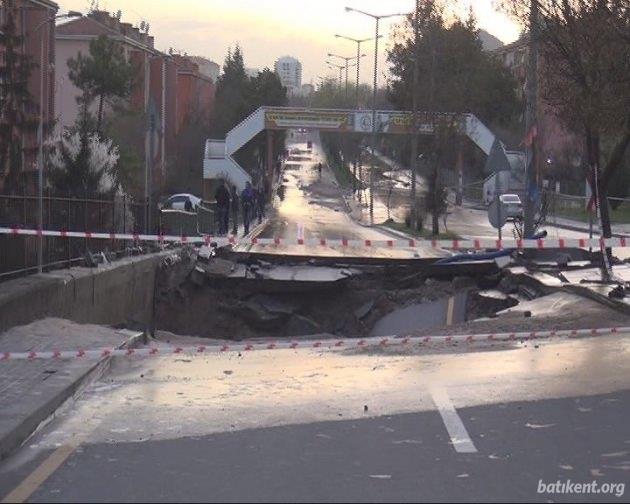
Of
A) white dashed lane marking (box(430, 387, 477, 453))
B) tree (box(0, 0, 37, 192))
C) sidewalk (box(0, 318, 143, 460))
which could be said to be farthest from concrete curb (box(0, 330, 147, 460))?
tree (box(0, 0, 37, 192))

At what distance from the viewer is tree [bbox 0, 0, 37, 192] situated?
30.0 meters

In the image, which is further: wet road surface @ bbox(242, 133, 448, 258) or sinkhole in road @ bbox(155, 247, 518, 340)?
wet road surface @ bbox(242, 133, 448, 258)

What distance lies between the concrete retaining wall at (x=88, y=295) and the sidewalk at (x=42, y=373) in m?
0.29

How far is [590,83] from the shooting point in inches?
699

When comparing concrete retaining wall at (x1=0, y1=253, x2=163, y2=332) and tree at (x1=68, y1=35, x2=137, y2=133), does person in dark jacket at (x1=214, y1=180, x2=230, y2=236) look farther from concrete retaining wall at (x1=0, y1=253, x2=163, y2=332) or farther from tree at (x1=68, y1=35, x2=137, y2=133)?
tree at (x1=68, y1=35, x2=137, y2=133)

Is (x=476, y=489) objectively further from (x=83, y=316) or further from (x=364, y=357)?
(x=83, y=316)

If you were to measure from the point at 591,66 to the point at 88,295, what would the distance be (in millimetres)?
8925

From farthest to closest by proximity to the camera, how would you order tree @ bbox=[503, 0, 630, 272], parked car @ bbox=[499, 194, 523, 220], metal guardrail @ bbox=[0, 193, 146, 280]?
parked car @ bbox=[499, 194, 523, 220], tree @ bbox=[503, 0, 630, 272], metal guardrail @ bbox=[0, 193, 146, 280]

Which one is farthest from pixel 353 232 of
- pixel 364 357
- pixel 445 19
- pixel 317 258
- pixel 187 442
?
pixel 187 442

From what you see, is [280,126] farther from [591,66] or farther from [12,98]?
[591,66]

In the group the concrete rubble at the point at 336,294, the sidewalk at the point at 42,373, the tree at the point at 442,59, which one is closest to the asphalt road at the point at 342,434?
the sidewalk at the point at 42,373

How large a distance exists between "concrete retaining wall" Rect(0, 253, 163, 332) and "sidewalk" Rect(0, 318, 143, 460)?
287 mm

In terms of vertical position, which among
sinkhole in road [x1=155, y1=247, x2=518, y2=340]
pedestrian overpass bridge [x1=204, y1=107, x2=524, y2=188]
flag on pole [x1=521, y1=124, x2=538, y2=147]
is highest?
pedestrian overpass bridge [x1=204, y1=107, x2=524, y2=188]

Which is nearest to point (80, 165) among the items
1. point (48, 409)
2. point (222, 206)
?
point (222, 206)
